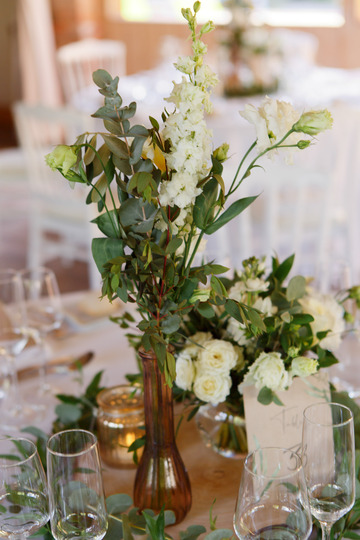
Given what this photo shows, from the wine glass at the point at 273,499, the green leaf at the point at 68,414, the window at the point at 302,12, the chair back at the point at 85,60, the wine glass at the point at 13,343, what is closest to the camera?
the wine glass at the point at 273,499

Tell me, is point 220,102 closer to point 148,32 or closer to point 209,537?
point 209,537

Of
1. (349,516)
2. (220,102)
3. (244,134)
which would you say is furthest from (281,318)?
(220,102)

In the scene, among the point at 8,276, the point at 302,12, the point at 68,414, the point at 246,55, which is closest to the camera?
the point at 68,414

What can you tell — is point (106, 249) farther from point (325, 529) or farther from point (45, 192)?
point (45, 192)

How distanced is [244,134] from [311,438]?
2.37m

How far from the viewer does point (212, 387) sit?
3.36ft

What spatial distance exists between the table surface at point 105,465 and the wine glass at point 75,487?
0.61ft

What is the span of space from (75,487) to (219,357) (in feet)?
0.97

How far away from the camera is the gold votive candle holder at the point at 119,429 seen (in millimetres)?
1146

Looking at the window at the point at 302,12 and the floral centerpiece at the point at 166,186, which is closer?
the floral centerpiece at the point at 166,186

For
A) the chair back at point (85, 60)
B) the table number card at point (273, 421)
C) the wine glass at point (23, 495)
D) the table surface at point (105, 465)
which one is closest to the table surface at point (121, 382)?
the table surface at point (105, 465)

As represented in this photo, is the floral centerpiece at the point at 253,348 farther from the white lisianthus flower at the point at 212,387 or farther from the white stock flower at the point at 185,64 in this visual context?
the white stock flower at the point at 185,64

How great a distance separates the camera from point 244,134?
3.10 meters

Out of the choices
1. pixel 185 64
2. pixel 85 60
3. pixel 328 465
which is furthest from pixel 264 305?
pixel 85 60
